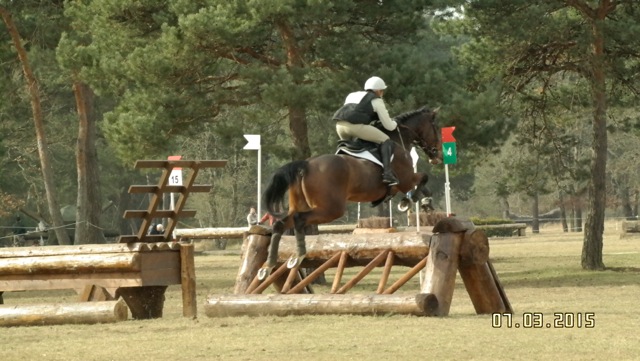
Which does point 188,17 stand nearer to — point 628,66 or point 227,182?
point 628,66

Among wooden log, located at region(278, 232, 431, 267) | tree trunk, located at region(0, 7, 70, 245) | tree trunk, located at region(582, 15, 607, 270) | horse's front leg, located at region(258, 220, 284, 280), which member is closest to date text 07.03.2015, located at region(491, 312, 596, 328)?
wooden log, located at region(278, 232, 431, 267)

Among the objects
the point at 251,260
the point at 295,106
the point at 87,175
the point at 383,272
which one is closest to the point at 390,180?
the point at 383,272

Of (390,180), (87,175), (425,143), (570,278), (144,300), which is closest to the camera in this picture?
(390,180)

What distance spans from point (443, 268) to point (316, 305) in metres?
1.58

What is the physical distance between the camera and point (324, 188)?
1570 cm

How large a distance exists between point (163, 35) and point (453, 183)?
71481 millimetres

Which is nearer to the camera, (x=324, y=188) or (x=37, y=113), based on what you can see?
(x=324, y=188)

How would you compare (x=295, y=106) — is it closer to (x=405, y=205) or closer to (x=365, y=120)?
(x=365, y=120)

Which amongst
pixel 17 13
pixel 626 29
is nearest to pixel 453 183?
pixel 17 13

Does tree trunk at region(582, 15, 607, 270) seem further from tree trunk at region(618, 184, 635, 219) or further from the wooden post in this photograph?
tree trunk at region(618, 184, 635, 219)

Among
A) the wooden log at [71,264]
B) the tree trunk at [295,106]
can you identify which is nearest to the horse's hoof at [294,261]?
the wooden log at [71,264]

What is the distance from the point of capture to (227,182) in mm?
70625

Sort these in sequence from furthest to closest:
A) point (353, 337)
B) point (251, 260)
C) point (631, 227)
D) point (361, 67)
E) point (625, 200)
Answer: point (625, 200), point (631, 227), point (361, 67), point (251, 260), point (353, 337)

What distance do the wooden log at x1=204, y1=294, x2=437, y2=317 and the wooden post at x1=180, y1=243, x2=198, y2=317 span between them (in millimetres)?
514
